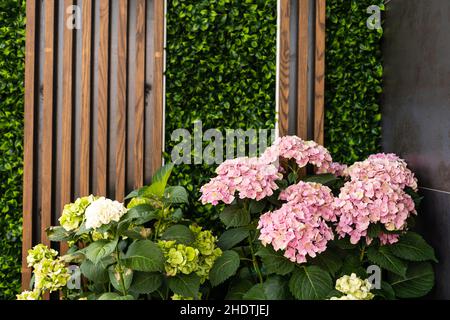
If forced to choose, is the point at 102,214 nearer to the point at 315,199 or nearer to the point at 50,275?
the point at 50,275

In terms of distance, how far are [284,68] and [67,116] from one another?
1.02 metres

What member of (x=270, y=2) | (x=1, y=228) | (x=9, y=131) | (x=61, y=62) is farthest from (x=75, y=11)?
(x=1, y=228)

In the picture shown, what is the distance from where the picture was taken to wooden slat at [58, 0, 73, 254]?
1.95 m

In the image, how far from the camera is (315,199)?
150 cm

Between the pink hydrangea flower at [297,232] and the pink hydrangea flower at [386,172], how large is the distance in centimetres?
26

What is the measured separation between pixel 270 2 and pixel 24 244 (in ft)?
5.18

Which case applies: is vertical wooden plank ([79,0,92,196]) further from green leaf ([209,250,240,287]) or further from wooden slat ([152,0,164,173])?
green leaf ([209,250,240,287])

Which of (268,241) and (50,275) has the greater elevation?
(268,241)

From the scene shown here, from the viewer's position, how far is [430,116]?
1.64 m

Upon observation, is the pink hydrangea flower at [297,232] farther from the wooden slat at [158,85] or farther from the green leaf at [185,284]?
the wooden slat at [158,85]

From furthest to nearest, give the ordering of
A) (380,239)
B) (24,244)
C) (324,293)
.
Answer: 1. (24,244)
2. (380,239)
3. (324,293)

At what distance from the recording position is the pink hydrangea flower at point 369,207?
1478 mm

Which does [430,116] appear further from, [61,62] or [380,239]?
[61,62]

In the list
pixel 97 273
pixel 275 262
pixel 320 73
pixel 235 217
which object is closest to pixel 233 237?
pixel 235 217
